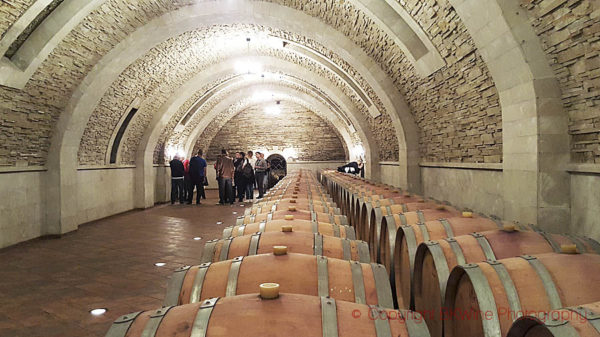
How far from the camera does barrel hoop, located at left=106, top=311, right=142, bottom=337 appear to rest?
1.22 metres

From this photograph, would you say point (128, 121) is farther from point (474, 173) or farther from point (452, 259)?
point (452, 259)

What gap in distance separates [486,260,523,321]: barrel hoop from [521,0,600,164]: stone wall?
243cm

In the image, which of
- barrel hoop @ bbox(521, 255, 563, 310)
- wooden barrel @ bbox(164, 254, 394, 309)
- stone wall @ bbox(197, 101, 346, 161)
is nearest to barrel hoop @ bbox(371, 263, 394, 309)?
wooden barrel @ bbox(164, 254, 394, 309)

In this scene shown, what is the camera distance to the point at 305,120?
19.8 meters

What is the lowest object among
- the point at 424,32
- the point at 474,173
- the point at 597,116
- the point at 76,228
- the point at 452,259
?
the point at 76,228

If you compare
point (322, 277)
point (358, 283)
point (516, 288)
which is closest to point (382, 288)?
point (358, 283)

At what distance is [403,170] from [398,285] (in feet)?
19.5

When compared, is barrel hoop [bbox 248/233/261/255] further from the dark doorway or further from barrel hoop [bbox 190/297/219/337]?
the dark doorway

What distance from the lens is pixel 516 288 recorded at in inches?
62.9

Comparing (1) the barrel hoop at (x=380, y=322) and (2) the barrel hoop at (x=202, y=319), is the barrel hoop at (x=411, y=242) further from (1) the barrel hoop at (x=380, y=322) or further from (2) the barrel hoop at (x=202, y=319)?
(2) the barrel hoop at (x=202, y=319)

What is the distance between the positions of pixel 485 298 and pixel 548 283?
284mm

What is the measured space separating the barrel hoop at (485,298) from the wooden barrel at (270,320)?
0.37 m

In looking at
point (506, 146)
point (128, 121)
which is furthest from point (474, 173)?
point (128, 121)

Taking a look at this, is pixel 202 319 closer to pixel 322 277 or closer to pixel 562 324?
pixel 322 277
